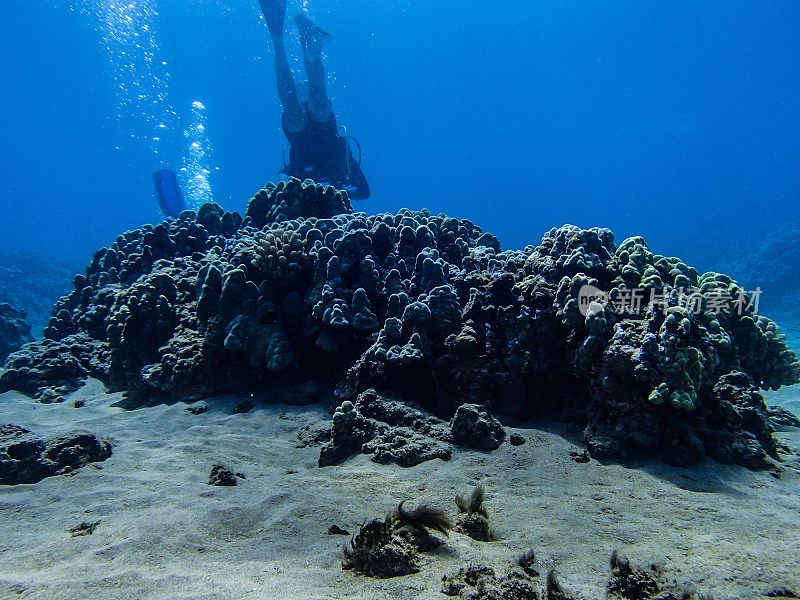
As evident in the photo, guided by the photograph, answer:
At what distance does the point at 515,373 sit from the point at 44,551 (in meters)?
4.15

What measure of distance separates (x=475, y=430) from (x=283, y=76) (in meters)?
16.4

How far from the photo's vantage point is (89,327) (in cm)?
791

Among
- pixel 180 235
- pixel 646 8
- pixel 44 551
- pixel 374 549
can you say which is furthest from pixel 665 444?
pixel 646 8

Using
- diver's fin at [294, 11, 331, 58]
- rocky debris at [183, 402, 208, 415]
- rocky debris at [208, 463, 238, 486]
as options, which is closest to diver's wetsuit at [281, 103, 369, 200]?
diver's fin at [294, 11, 331, 58]

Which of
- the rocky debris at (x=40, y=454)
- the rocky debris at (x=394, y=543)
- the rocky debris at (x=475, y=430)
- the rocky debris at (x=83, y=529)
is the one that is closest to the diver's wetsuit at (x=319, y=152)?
the rocky debris at (x=40, y=454)

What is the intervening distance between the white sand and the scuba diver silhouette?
13342 mm

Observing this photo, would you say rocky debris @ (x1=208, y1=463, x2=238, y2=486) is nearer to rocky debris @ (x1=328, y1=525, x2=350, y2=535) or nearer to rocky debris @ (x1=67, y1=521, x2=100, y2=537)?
rocky debris @ (x1=67, y1=521, x2=100, y2=537)

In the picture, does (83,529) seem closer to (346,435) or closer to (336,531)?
(336,531)

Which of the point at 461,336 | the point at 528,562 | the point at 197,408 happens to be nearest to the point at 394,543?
the point at 528,562

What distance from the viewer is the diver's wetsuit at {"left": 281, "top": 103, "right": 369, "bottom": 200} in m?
15.2

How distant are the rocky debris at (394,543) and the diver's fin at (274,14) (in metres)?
20.0

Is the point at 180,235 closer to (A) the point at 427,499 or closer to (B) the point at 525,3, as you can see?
(A) the point at 427,499

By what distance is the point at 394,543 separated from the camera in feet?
7.54

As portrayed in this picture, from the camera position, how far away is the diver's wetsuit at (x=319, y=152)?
15.2m
